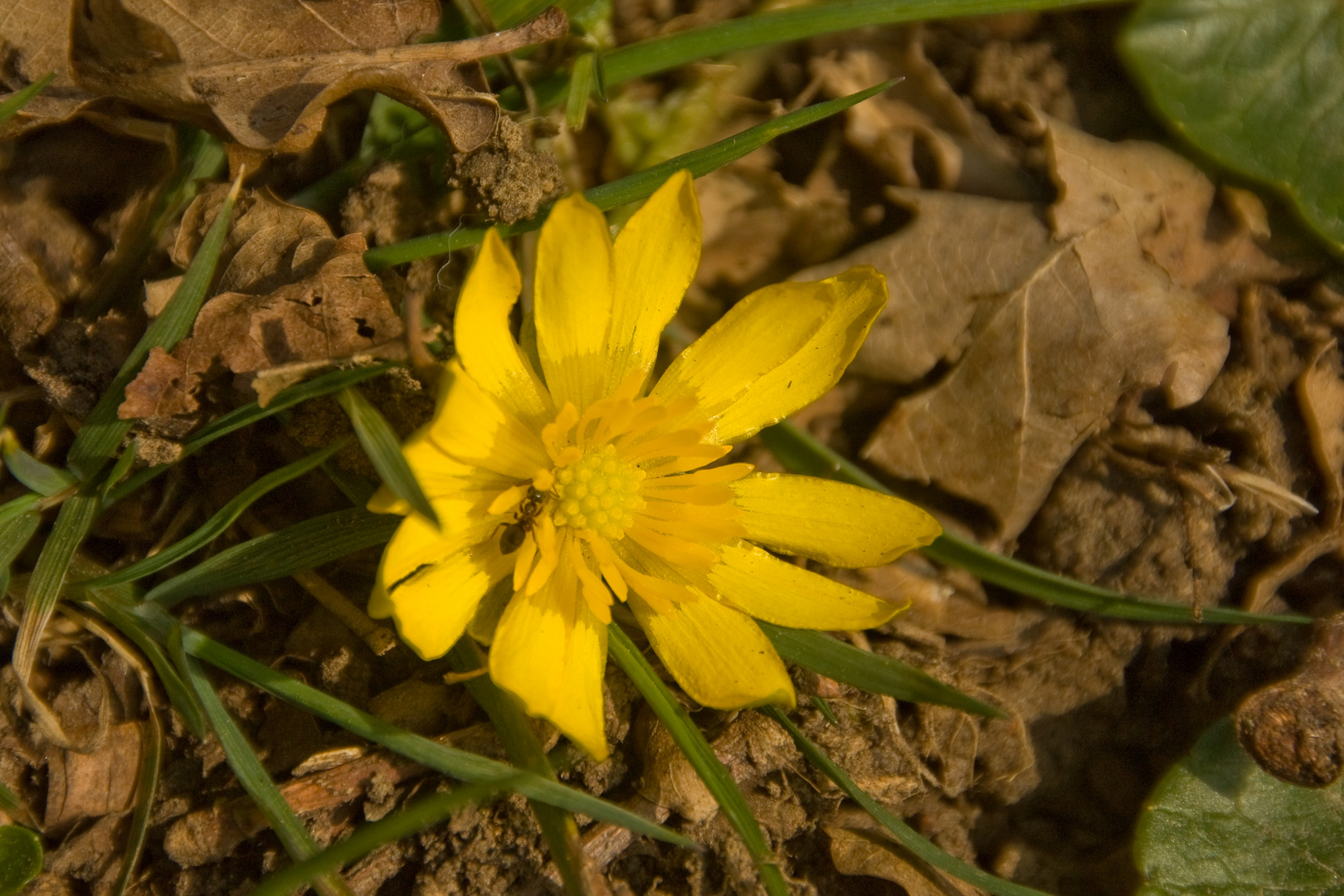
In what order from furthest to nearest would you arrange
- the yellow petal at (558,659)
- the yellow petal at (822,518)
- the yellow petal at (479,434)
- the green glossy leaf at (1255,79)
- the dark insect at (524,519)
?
the green glossy leaf at (1255,79)
the yellow petal at (822,518)
the dark insect at (524,519)
the yellow petal at (558,659)
the yellow petal at (479,434)

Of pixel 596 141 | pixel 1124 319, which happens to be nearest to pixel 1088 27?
pixel 1124 319

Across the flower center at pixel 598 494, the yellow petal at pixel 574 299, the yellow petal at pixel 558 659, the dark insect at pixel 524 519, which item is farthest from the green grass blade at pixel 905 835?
the yellow petal at pixel 574 299

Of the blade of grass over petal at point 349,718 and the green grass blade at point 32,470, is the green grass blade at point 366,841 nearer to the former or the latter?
the blade of grass over petal at point 349,718

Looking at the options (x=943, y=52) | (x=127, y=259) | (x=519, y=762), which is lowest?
(x=519, y=762)

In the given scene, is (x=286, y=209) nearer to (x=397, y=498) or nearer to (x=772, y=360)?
(x=397, y=498)

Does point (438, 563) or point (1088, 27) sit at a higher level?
point (1088, 27)

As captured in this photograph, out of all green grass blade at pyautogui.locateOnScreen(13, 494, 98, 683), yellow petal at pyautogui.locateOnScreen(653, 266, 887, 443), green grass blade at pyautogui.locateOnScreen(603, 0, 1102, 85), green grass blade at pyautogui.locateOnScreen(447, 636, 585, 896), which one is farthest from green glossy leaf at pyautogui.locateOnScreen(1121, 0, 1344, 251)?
green grass blade at pyautogui.locateOnScreen(13, 494, 98, 683)

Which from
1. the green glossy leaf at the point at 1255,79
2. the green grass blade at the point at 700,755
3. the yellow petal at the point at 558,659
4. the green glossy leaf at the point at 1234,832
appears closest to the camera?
the yellow petal at the point at 558,659
